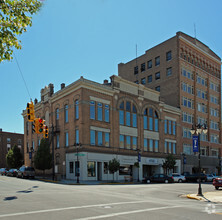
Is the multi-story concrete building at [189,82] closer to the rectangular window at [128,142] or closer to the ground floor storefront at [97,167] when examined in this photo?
the rectangular window at [128,142]

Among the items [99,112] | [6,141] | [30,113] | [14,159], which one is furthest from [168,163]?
[6,141]

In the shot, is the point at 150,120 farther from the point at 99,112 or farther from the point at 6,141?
the point at 6,141

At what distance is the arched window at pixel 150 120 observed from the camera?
48.2m

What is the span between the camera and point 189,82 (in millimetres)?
59750

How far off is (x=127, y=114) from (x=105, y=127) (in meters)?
5.42

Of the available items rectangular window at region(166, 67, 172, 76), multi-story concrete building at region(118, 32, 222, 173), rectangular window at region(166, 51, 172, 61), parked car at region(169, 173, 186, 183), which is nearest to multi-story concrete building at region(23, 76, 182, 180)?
parked car at region(169, 173, 186, 183)

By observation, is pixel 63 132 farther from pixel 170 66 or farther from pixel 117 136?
pixel 170 66

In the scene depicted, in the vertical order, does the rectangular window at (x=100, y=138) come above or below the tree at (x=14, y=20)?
below

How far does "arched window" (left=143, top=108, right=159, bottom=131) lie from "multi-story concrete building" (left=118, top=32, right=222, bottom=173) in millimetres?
5123

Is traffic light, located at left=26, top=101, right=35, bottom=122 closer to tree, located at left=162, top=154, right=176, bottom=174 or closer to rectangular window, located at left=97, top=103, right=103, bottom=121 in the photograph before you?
rectangular window, located at left=97, top=103, right=103, bottom=121

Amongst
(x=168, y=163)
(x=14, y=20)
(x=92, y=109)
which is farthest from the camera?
(x=168, y=163)

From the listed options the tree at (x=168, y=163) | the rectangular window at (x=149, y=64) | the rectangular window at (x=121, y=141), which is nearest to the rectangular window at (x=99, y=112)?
the rectangular window at (x=121, y=141)

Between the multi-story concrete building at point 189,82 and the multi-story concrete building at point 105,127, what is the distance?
6.11 metres

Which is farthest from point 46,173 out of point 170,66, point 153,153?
point 170,66
